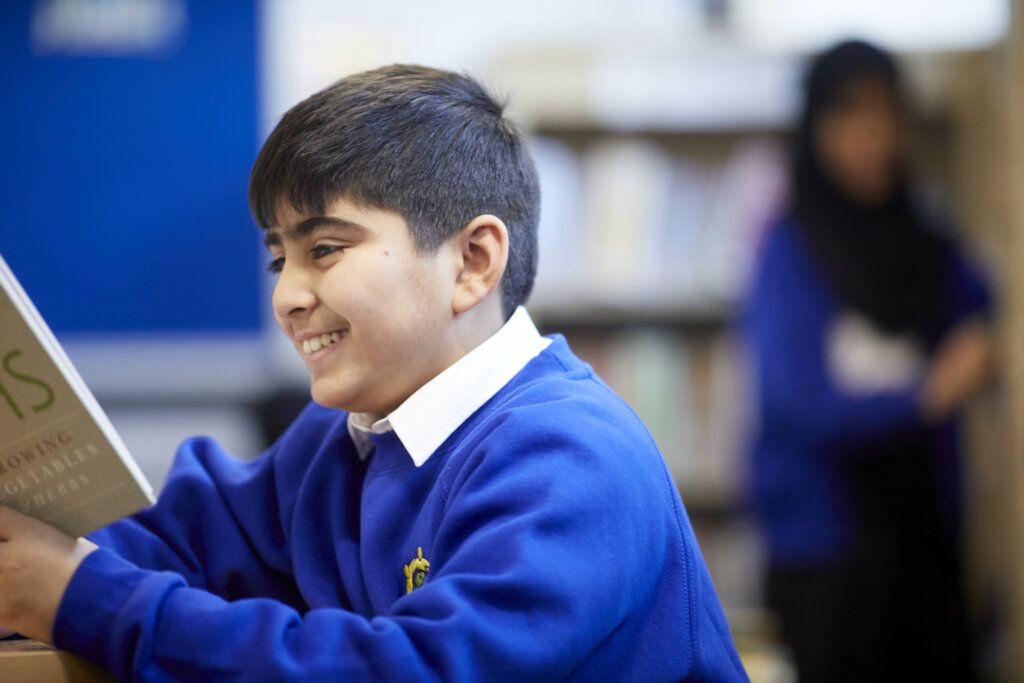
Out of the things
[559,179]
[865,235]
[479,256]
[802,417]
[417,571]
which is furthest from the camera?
[559,179]

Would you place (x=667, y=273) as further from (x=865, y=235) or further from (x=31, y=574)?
(x=31, y=574)

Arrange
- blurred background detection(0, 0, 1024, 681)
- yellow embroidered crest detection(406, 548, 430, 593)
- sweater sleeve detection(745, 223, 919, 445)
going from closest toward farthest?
yellow embroidered crest detection(406, 548, 430, 593), sweater sleeve detection(745, 223, 919, 445), blurred background detection(0, 0, 1024, 681)

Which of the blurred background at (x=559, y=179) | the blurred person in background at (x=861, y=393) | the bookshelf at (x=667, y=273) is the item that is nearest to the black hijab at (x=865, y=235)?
the blurred person in background at (x=861, y=393)

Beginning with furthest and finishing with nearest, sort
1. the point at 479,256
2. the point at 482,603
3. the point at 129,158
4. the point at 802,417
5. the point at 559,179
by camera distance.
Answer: the point at 129,158
the point at 559,179
the point at 802,417
the point at 479,256
the point at 482,603

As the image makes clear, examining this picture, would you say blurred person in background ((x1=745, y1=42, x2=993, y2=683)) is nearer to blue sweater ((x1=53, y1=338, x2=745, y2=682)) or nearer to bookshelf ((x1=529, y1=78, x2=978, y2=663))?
bookshelf ((x1=529, y1=78, x2=978, y2=663))

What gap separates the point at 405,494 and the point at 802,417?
153 cm

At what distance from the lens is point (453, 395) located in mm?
845

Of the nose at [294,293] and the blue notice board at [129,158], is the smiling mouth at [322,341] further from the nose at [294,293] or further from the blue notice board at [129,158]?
the blue notice board at [129,158]

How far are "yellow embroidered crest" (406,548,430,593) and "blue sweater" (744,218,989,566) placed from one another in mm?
1558

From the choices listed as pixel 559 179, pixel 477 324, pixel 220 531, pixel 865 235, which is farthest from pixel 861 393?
pixel 220 531

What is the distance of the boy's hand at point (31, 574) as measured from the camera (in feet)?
2.29

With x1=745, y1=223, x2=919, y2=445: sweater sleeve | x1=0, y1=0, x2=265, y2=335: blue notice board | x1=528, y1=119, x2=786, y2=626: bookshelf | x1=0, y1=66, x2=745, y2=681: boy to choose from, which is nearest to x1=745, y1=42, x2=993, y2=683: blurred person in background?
x1=745, y1=223, x2=919, y2=445: sweater sleeve

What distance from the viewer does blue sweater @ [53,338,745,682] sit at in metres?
0.64

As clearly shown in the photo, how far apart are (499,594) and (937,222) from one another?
7.35ft
